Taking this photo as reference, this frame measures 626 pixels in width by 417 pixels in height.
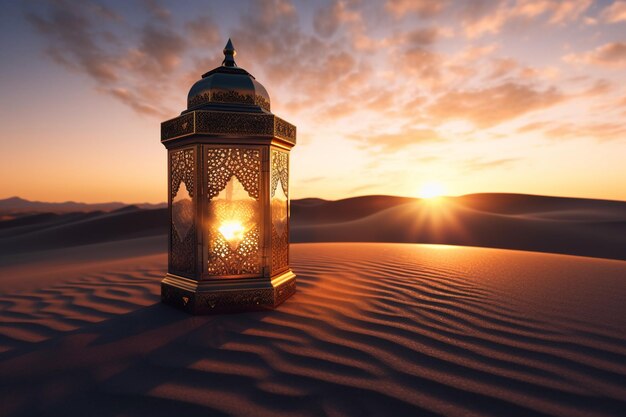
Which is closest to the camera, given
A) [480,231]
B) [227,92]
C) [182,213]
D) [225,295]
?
[225,295]

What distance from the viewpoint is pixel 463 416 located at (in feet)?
4.23

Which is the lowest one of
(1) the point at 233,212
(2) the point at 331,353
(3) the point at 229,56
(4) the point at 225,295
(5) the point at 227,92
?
(2) the point at 331,353

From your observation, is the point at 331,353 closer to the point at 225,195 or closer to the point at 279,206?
the point at 279,206

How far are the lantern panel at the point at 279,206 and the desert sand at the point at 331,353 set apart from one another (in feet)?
1.33

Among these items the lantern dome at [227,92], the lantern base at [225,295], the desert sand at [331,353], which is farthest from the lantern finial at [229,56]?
the desert sand at [331,353]

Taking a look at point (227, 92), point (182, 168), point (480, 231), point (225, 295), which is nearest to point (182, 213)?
point (182, 168)

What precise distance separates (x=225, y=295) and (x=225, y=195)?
0.80 meters

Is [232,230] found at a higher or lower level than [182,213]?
lower

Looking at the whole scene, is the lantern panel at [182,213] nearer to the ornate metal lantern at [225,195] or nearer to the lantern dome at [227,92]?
the ornate metal lantern at [225,195]

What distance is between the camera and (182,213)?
2.76m

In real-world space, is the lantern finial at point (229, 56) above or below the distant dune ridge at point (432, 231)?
above

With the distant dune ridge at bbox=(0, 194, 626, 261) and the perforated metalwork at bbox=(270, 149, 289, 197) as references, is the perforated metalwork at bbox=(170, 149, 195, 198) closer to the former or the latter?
the perforated metalwork at bbox=(270, 149, 289, 197)

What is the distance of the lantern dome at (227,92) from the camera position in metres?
2.62

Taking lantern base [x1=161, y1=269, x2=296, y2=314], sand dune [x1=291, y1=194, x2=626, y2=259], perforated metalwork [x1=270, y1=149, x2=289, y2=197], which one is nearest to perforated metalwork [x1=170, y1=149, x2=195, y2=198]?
perforated metalwork [x1=270, y1=149, x2=289, y2=197]
